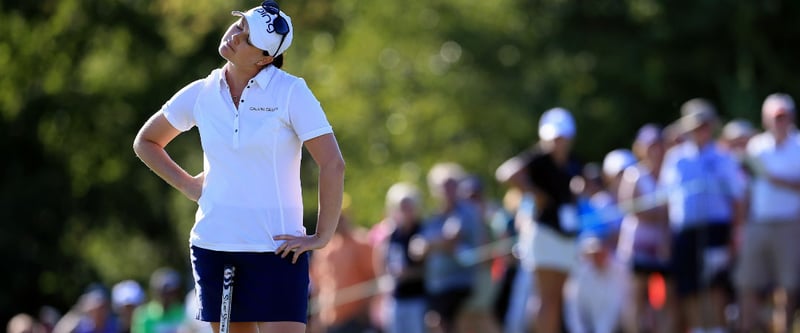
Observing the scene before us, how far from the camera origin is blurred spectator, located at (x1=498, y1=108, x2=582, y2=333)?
12391mm

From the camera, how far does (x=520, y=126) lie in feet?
74.0

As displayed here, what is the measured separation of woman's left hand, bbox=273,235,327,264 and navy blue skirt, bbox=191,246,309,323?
6 cm

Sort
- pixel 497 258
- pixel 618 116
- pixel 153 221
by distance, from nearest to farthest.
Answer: pixel 497 258, pixel 618 116, pixel 153 221

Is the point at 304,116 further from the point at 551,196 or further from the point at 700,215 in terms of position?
the point at 700,215

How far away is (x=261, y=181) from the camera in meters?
7.05

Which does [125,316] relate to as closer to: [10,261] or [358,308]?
[358,308]

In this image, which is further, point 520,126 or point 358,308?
point 520,126

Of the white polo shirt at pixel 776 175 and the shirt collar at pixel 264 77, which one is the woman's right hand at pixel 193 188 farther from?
the white polo shirt at pixel 776 175

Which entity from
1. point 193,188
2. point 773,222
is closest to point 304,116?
point 193,188

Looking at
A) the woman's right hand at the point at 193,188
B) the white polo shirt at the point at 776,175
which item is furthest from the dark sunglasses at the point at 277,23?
the white polo shirt at the point at 776,175

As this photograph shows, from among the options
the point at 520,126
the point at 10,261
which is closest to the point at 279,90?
the point at 520,126

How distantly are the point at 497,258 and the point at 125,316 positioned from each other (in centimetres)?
493

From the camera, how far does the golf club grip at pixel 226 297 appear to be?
23.1ft

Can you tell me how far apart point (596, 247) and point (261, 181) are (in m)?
7.48
